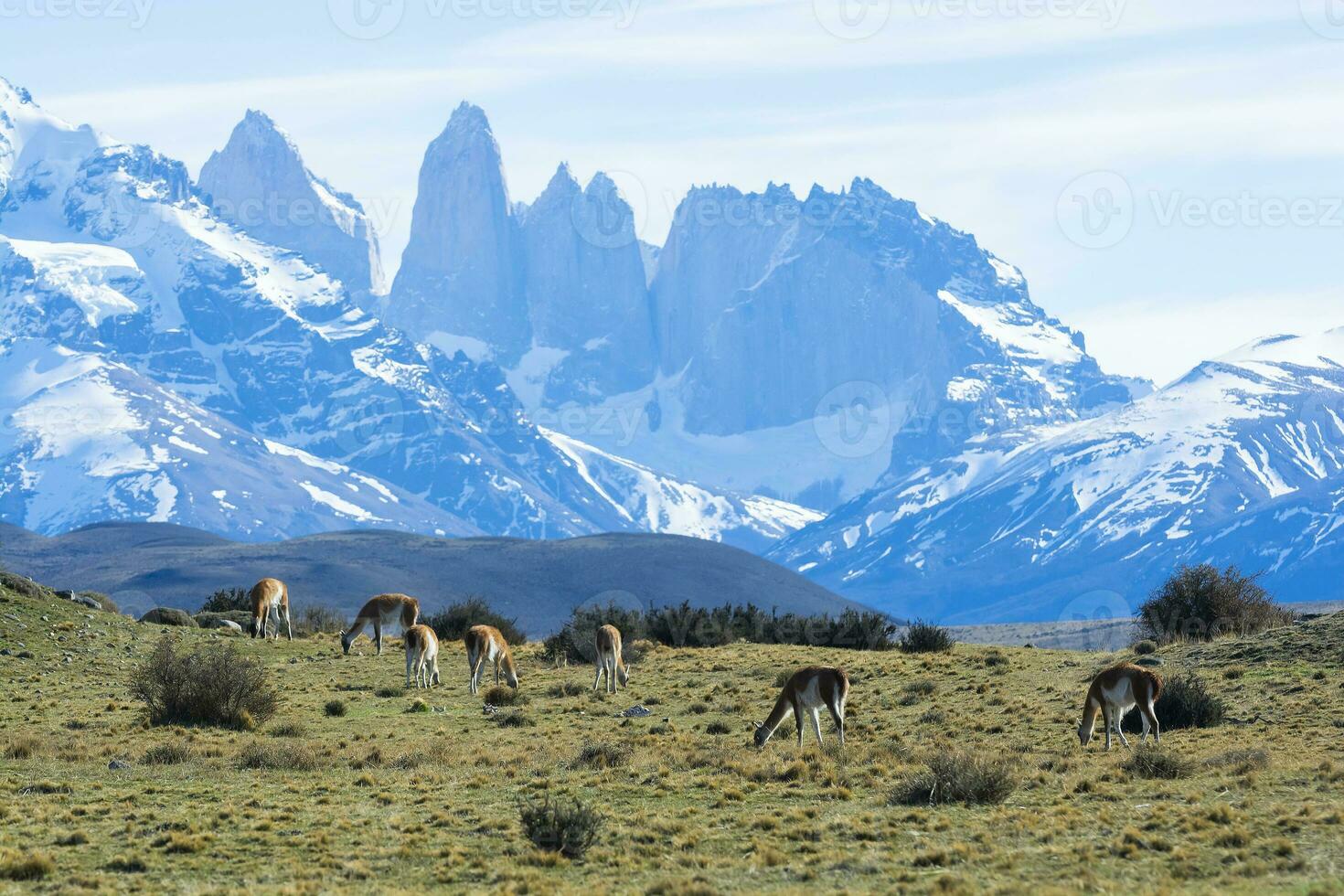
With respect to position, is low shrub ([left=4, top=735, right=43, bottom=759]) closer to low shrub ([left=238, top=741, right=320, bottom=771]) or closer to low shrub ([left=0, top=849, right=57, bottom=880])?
low shrub ([left=238, top=741, right=320, bottom=771])

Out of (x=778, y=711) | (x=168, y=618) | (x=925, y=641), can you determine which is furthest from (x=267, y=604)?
(x=778, y=711)

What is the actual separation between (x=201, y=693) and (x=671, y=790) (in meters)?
11.2

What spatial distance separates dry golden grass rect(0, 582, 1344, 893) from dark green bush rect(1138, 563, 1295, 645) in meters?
8.88

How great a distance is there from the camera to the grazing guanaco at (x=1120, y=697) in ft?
85.8

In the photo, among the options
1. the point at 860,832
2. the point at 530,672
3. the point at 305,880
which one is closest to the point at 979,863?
the point at 860,832

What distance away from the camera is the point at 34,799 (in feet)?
72.3

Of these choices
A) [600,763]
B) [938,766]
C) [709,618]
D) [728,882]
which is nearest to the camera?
[728,882]

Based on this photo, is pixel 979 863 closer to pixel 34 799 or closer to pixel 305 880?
pixel 305 880

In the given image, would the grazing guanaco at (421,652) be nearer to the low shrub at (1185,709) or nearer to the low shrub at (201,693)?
the low shrub at (201,693)

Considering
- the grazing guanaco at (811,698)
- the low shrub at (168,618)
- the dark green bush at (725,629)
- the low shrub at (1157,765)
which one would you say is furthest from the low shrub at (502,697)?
the low shrub at (168,618)

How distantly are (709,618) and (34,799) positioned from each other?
34.5 meters

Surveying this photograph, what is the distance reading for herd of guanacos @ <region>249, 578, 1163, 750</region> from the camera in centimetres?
2639

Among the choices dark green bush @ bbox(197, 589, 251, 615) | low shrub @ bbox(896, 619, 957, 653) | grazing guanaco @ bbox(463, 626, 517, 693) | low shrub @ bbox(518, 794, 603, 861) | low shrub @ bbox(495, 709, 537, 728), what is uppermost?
dark green bush @ bbox(197, 589, 251, 615)

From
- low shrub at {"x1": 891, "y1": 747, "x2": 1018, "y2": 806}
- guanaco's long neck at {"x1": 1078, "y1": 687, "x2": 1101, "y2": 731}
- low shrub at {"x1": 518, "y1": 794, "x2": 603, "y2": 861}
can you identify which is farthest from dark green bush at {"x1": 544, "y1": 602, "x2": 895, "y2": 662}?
low shrub at {"x1": 518, "y1": 794, "x2": 603, "y2": 861}
